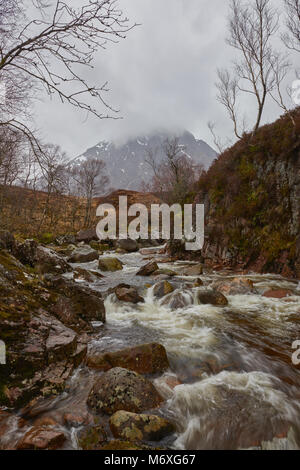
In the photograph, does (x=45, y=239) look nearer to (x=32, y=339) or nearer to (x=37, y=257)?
(x=37, y=257)

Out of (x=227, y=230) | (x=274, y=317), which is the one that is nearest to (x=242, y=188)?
(x=227, y=230)

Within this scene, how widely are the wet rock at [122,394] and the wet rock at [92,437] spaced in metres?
0.22

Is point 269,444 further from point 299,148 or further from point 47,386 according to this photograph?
point 299,148

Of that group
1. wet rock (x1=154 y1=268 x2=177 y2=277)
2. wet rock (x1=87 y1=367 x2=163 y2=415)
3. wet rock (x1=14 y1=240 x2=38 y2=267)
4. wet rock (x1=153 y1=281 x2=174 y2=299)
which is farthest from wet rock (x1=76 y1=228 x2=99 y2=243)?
wet rock (x1=87 y1=367 x2=163 y2=415)


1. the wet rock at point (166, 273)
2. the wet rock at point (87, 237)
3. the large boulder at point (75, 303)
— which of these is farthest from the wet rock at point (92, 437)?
the wet rock at point (87, 237)

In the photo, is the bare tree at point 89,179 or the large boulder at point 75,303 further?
the bare tree at point 89,179

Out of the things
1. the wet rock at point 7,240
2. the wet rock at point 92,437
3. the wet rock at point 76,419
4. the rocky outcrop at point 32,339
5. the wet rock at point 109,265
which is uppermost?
the wet rock at point 7,240

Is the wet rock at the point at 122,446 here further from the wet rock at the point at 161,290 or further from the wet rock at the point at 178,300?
the wet rock at the point at 161,290

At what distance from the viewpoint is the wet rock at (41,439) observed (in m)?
1.99

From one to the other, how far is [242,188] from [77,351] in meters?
11.1

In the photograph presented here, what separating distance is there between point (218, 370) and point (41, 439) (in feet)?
8.07

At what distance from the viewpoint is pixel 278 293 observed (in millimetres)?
6707

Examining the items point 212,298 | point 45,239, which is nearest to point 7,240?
point 212,298

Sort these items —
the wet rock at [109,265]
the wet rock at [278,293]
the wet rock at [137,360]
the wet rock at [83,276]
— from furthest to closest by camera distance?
the wet rock at [109,265] < the wet rock at [83,276] < the wet rock at [278,293] < the wet rock at [137,360]
